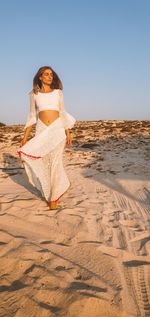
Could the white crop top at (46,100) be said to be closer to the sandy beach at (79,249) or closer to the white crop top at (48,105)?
the white crop top at (48,105)

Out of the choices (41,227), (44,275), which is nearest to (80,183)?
(41,227)

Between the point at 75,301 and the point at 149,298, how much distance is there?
2.11 feet

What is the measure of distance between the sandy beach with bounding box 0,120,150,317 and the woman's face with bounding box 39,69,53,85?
210 cm

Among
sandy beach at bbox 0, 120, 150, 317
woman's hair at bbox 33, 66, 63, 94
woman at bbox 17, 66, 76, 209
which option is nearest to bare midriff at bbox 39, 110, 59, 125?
woman at bbox 17, 66, 76, 209

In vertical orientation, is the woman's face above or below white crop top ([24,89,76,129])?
above

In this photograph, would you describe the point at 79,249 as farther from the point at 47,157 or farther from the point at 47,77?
the point at 47,77

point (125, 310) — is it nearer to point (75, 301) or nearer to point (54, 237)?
point (75, 301)

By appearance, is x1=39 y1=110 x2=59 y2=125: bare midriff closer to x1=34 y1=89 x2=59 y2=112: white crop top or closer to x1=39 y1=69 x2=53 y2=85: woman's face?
x1=34 y1=89 x2=59 y2=112: white crop top

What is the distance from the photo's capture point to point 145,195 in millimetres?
6262

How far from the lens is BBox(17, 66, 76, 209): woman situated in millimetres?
5523

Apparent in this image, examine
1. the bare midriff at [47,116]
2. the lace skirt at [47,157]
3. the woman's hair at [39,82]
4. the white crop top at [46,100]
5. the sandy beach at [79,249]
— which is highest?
the woman's hair at [39,82]

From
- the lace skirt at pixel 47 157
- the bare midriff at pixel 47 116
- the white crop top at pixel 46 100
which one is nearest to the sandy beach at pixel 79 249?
the lace skirt at pixel 47 157

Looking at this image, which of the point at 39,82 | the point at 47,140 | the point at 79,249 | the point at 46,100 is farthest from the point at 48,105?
the point at 79,249

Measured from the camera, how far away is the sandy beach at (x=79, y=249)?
267 cm
